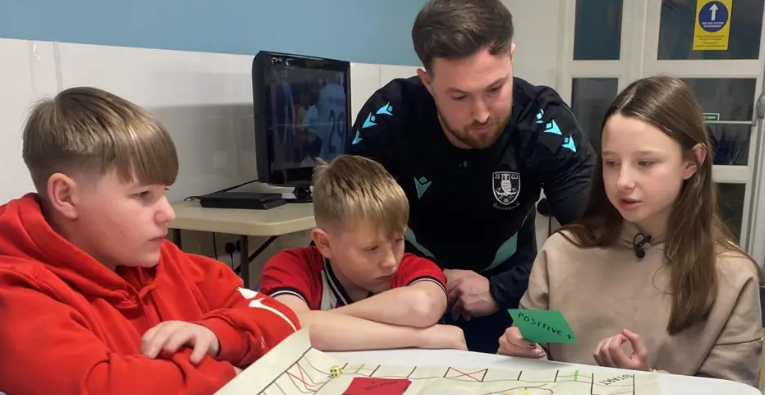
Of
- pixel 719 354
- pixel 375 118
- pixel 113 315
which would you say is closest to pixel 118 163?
pixel 113 315

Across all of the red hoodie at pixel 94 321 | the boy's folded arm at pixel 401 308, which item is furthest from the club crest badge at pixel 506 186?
the red hoodie at pixel 94 321

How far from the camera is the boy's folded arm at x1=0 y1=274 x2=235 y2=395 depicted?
2.35 ft

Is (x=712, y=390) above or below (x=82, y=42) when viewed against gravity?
below

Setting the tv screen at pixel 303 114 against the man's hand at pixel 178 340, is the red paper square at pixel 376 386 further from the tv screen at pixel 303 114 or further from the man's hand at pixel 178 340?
the tv screen at pixel 303 114

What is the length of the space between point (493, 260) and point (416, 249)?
0.19 meters

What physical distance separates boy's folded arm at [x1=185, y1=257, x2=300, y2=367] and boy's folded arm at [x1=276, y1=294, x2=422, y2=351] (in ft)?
Answer: 0.13

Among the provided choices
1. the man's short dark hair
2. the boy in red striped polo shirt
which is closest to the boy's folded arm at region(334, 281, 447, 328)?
the boy in red striped polo shirt

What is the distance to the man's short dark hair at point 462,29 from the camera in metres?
1.28

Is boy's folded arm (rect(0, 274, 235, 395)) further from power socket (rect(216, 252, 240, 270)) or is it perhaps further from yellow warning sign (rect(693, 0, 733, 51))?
yellow warning sign (rect(693, 0, 733, 51))

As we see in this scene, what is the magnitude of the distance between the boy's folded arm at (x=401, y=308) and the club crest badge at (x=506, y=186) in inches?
16.4

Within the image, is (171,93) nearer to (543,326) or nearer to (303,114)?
(303,114)

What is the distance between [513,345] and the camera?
97cm

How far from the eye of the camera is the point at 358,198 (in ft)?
3.94

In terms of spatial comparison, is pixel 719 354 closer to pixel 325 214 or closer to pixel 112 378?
pixel 325 214
